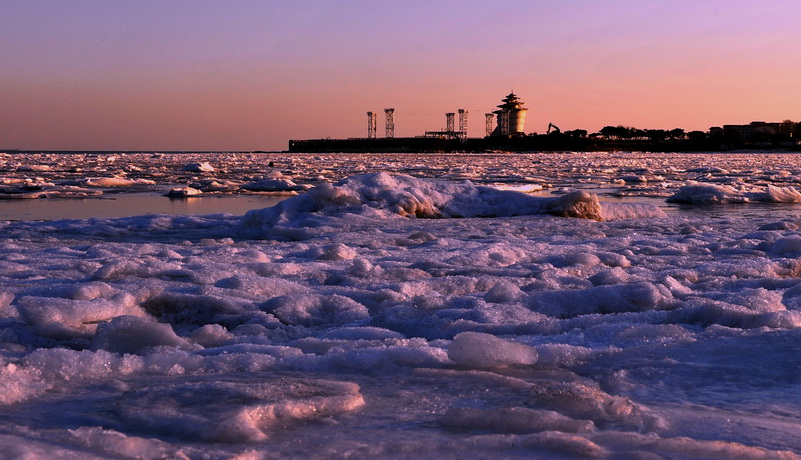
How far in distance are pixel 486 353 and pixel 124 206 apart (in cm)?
1038

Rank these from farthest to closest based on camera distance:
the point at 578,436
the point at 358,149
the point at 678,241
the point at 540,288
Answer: the point at 358,149 < the point at 678,241 < the point at 540,288 < the point at 578,436

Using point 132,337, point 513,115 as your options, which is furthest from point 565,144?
point 132,337

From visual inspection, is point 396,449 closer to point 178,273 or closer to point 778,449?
point 778,449

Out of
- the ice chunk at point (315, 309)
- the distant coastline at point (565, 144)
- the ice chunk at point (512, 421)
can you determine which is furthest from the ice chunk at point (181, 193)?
the distant coastline at point (565, 144)

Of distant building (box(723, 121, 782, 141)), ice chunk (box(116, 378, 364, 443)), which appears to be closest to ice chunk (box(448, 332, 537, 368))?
ice chunk (box(116, 378, 364, 443))

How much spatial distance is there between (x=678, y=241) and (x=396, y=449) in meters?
5.53

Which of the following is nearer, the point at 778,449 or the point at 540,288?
the point at 778,449

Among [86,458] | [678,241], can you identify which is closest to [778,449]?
[86,458]

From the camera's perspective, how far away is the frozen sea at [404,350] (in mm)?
1937

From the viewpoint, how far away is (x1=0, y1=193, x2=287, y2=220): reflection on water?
34.0 ft

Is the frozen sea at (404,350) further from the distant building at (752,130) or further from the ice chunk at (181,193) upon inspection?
the distant building at (752,130)

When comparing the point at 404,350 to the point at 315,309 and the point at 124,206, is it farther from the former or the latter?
the point at 124,206

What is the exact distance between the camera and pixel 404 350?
2783mm

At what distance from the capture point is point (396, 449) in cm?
185
